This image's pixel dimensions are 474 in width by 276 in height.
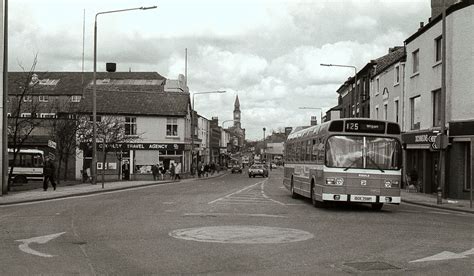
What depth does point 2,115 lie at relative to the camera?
78.9 feet

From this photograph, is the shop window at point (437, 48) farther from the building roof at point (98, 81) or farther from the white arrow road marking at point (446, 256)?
the building roof at point (98, 81)

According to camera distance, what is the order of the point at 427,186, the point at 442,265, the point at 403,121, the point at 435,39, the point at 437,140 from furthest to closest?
the point at 403,121
the point at 427,186
the point at 435,39
the point at 437,140
the point at 442,265

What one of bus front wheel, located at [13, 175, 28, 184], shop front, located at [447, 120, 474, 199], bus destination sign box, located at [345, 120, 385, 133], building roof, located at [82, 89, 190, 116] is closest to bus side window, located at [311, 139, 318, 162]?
bus destination sign box, located at [345, 120, 385, 133]

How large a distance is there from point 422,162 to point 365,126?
51.2 ft

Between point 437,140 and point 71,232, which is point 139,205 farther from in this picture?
point 437,140

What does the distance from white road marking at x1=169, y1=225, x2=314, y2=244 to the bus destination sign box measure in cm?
644

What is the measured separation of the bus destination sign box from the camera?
1861cm

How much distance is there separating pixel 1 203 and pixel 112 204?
407 centimetres

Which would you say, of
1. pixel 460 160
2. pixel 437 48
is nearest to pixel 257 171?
pixel 437 48

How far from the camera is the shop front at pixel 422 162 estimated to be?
30.6 meters

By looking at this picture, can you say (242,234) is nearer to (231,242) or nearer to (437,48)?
(231,242)

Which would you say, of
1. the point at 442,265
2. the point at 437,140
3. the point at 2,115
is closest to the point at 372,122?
the point at 437,140

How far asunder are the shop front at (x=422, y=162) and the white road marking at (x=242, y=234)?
729 inches

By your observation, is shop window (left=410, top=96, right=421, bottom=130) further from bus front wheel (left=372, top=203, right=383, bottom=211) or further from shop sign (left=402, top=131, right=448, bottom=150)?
bus front wheel (left=372, top=203, right=383, bottom=211)
